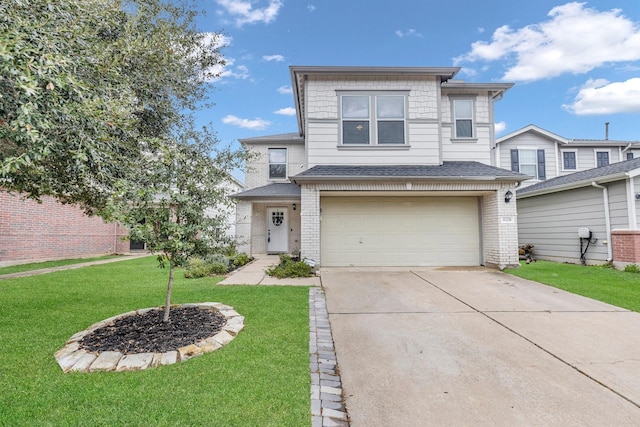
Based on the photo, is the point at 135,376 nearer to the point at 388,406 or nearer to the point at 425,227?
the point at 388,406

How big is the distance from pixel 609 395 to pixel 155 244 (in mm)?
4675

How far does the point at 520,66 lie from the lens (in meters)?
18.7

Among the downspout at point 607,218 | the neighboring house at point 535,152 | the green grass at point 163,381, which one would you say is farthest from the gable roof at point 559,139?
the green grass at point 163,381

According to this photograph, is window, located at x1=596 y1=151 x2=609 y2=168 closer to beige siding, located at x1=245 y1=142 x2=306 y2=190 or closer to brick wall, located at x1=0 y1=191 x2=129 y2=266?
beige siding, located at x1=245 y1=142 x2=306 y2=190

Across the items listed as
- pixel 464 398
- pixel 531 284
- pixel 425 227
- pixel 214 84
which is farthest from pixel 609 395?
pixel 214 84

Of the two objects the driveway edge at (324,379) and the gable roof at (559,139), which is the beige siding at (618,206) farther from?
the driveway edge at (324,379)

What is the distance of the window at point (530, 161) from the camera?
15.6 metres

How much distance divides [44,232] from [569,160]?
24161mm

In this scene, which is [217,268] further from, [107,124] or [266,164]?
[266,164]

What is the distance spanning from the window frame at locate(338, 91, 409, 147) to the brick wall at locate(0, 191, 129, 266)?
748cm

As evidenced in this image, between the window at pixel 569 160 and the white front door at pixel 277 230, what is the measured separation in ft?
48.5

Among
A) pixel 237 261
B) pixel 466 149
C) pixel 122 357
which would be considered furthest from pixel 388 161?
pixel 122 357

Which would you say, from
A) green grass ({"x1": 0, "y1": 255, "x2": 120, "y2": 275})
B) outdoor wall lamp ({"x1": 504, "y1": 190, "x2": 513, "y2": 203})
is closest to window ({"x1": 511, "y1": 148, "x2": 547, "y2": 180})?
outdoor wall lamp ({"x1": 504, "y1": 190, "x2": 513, "y2": 203})

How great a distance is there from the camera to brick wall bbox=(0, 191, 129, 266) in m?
10.3
